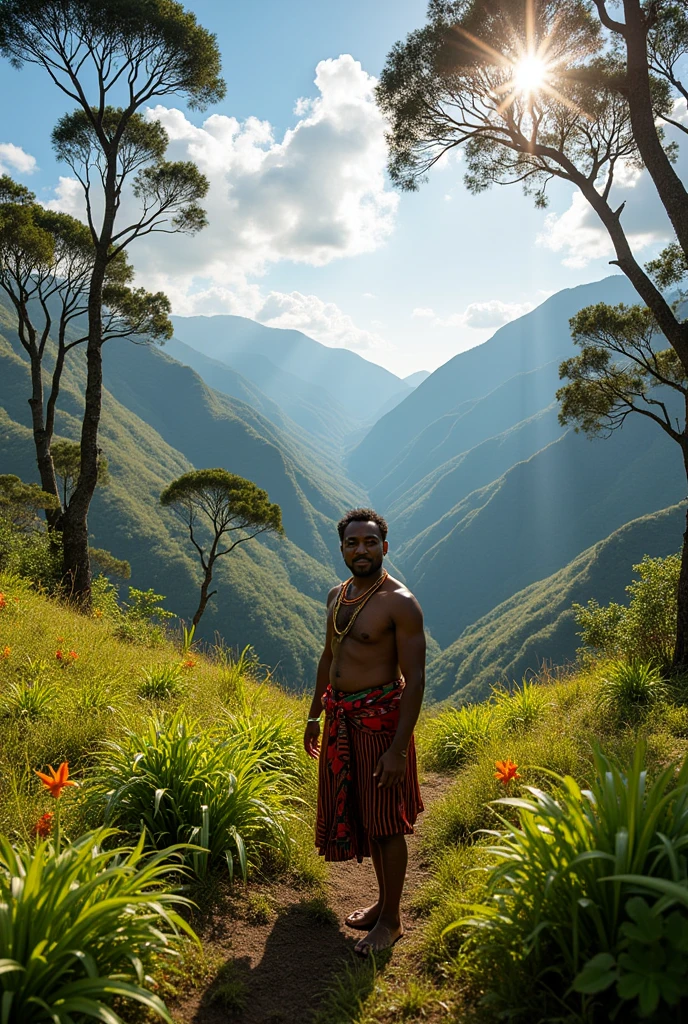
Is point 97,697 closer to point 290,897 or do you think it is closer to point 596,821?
point 290,897

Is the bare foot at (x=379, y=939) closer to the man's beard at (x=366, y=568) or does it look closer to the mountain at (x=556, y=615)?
the man's beard at (x=366, y=568)

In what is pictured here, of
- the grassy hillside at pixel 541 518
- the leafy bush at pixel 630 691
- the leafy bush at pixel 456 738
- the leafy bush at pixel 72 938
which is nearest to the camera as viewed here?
the leafy bush at pixel 72 938

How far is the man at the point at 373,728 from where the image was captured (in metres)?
2.78

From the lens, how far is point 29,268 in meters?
14.4

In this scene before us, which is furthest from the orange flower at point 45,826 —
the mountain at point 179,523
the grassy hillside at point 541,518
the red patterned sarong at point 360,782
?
the grassy hillside at point 541,518

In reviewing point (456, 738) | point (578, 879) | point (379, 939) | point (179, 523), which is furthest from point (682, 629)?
point (179, 523)

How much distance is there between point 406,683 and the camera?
277 centimetres

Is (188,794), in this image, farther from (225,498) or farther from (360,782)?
(225,498)

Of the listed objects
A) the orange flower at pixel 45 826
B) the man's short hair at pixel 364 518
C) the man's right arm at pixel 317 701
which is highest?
the man's short hair at pixel 364 518

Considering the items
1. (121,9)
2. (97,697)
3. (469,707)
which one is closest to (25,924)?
(97,697)

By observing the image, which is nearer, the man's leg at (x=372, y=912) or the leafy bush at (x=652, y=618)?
the man's leg at (x=372, y=912)

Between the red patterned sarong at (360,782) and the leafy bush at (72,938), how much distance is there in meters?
1.02

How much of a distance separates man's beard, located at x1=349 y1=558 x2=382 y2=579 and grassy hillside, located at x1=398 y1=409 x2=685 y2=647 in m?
127

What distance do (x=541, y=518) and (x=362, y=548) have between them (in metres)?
150
